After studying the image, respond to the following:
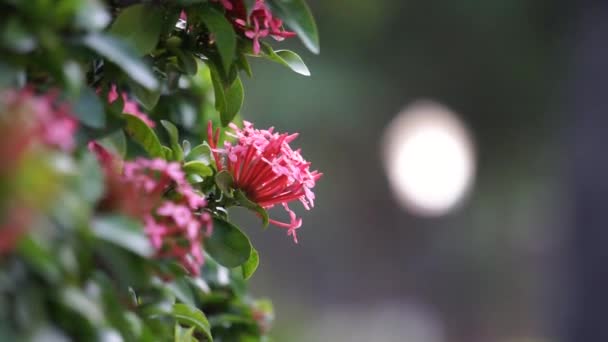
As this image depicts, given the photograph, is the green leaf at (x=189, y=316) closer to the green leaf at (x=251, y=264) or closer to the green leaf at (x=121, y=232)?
the green leaf at (x=251, y=264)

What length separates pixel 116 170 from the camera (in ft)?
2.34

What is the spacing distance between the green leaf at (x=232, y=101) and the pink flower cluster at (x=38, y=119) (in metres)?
0.33

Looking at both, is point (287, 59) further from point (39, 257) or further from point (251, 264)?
point (39, 257)

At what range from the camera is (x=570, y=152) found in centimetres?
443

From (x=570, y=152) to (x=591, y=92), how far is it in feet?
1.44

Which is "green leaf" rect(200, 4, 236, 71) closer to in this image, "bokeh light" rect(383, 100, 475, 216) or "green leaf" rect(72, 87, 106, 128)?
"green leaf" rect(72, 87, 106, 128)

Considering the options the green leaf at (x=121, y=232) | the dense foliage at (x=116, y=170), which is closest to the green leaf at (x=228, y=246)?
the dense foliage at (x=116, y=170)

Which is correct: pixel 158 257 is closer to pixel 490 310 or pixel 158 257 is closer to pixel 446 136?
pixel 446 136

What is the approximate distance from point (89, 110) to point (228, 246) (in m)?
0.22

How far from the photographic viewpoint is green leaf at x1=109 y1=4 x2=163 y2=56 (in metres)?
0.75

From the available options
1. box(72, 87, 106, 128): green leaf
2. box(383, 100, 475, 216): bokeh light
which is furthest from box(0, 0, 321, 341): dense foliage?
box(383, 100, 475, 216): bokeh light

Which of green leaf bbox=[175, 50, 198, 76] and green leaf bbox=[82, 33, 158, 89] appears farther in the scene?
green leaf bbox=[175, 50, 198, 76]

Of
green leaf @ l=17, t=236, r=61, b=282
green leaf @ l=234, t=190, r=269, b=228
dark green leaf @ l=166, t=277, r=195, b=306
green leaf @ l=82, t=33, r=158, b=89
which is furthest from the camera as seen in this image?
green leaf @ l=234, t=190, r=269, b=228

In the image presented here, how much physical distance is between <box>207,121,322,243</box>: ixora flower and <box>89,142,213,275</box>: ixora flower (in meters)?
0.11
